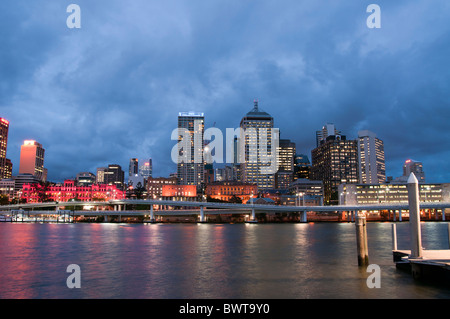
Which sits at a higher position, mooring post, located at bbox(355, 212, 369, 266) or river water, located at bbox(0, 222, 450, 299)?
mooring post, located at bbox(355, 212, 369, 266)

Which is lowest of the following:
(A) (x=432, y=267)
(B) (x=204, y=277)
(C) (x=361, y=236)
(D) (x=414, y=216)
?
(B) (x=204, y=277)

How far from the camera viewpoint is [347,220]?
17162 centimetres

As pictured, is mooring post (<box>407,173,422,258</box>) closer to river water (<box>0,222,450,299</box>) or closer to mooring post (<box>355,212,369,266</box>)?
river water (<box>0,222,450,299</box>)

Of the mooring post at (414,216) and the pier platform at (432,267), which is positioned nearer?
the pier platform at (432,267)

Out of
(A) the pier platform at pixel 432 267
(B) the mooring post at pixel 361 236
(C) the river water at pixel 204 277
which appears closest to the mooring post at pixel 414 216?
(A) the pier platform at pixel 432 267

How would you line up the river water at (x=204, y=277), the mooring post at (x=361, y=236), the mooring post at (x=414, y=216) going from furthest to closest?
the mooring post at (x=361, y=236)
the mooring post at (x=414, y=216)
the river water at (x=204, y=277)

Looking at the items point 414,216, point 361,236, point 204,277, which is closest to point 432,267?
point 414,216

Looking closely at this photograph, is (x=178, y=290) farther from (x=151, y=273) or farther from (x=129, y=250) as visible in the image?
(x=129, y=250)

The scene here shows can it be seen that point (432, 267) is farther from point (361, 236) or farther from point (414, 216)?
point (361, 236)

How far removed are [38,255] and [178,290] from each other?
26.2m

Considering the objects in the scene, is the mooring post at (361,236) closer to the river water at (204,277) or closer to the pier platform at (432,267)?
the river water at (204,277)

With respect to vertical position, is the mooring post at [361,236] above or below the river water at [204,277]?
above

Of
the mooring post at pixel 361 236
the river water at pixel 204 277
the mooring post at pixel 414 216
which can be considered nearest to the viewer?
the river water at pixel 204 277

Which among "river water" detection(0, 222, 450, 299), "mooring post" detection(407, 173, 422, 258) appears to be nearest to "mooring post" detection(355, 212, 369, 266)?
"river water" detection(0, 222, 450, 299)
